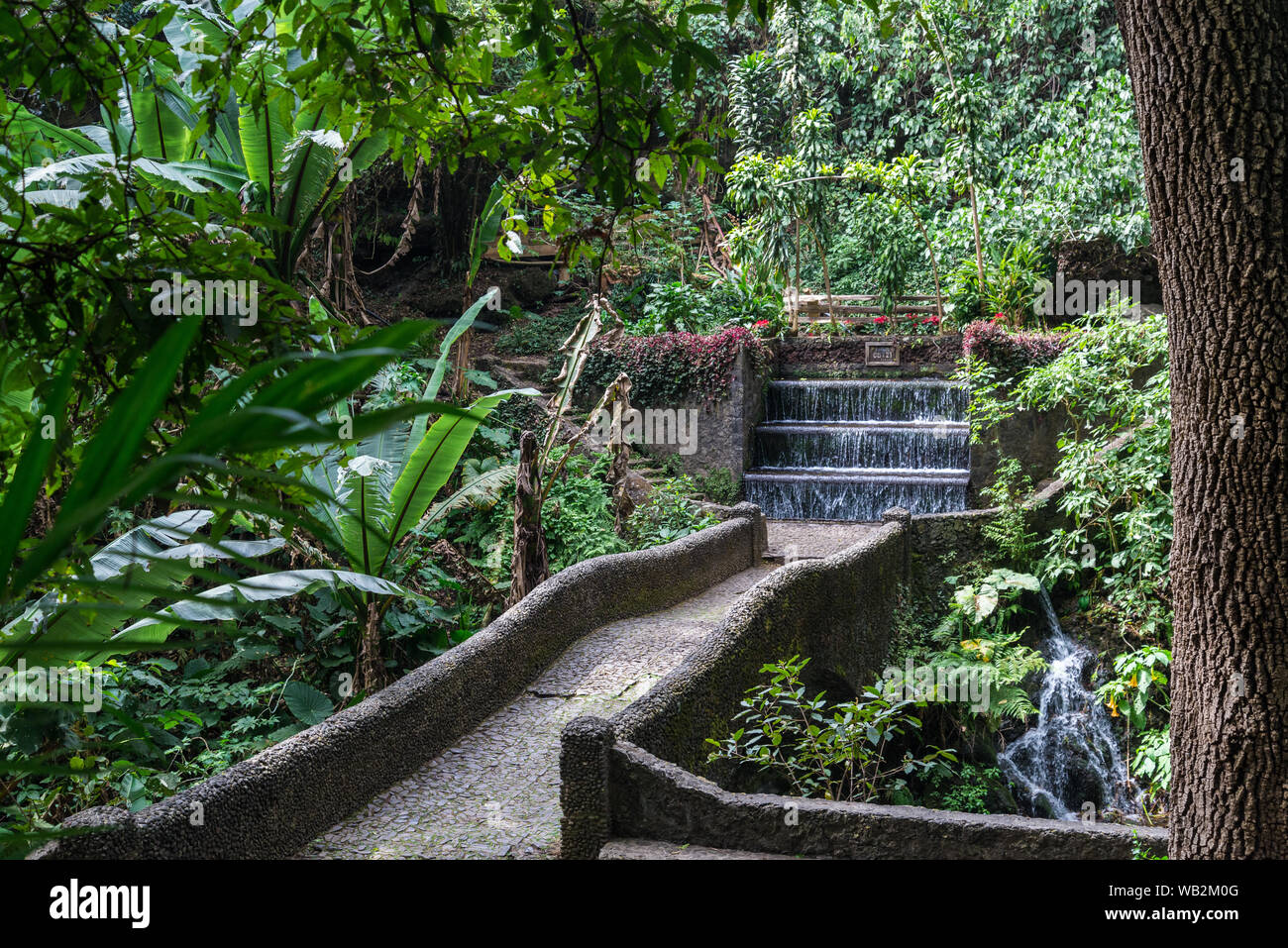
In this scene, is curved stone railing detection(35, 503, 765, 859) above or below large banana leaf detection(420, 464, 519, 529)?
below

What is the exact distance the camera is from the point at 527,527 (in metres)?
8.27

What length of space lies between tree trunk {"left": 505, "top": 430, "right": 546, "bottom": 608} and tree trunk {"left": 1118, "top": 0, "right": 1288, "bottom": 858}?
18.2 ft

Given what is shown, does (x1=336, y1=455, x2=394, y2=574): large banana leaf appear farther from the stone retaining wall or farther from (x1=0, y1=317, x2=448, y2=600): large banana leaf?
(x1=0, y1=317, x2=448, y2=600): large banana leaf

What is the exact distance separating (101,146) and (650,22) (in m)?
7.35

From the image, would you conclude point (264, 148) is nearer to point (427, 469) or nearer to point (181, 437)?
point (427, 469)

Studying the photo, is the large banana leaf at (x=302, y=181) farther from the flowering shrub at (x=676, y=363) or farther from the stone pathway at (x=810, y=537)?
the flowering shrub at (x=676, y=363)

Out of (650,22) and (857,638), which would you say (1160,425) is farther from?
(650,22)

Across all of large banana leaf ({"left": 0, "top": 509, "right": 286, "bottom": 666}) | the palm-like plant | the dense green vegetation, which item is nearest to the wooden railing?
the dense green vegetation

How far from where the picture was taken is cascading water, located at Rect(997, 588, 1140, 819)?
9805 millimetres

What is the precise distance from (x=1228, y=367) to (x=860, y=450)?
11616mm

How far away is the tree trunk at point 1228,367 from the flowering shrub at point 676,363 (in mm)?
11128

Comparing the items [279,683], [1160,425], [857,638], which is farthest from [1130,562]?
[279,683]

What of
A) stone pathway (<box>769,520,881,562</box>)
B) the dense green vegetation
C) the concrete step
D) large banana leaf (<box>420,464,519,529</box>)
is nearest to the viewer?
the dense green vegetation
